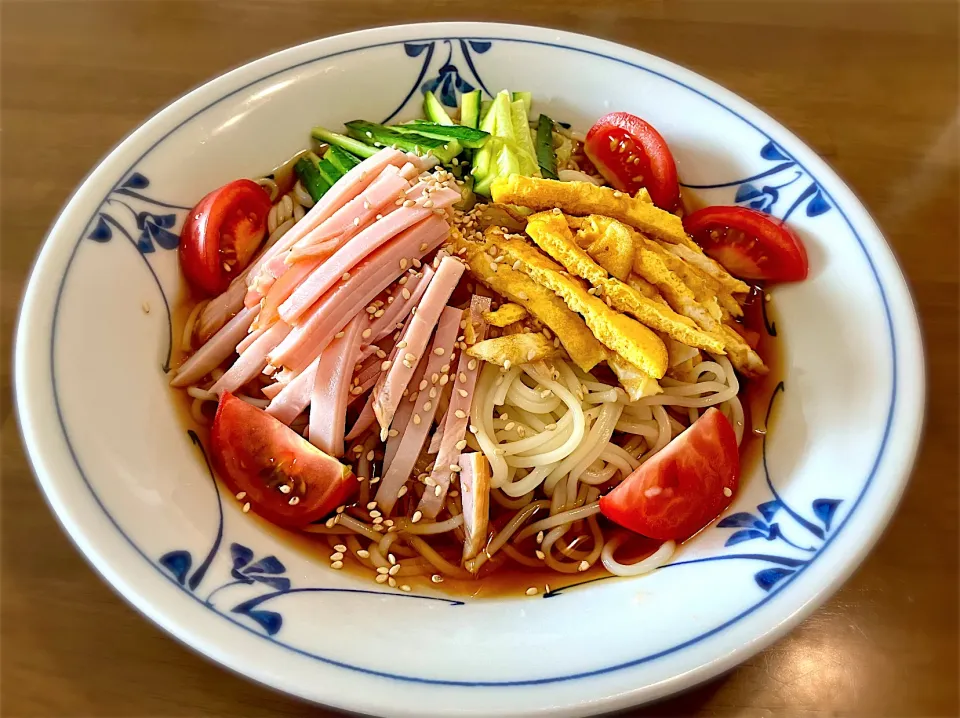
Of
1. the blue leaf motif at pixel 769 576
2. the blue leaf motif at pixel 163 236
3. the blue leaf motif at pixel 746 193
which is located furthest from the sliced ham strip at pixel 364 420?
the blue leaf motif at pixel 746 193

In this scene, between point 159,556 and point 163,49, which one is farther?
point 163,49

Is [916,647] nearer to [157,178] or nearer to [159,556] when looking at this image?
[159,556]

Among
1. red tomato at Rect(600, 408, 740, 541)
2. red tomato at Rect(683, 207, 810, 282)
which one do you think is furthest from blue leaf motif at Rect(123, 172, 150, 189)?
red tomato at Rect(683, 207, 810, 282)

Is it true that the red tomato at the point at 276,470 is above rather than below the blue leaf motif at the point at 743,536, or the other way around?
above

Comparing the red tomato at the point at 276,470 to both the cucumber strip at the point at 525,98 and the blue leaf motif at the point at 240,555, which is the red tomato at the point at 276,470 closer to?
the blue leaf motif at the point at 240,555

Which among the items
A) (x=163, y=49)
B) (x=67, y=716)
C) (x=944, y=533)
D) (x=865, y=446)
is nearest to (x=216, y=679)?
(x=67, y=716)

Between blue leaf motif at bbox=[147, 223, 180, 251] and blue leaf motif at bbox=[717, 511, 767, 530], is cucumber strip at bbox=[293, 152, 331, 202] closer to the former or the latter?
blue leaf motif at bbox=[147, 223, 180, 251]
